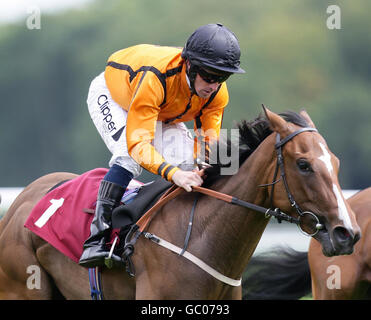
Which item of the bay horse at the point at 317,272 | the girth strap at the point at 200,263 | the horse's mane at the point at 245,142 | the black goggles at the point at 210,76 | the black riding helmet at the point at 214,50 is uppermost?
the black riding helmet at the point at 214,50

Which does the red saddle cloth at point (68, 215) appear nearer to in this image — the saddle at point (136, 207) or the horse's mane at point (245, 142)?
the saddle at point (136, 207)

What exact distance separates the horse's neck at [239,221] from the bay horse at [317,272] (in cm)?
112

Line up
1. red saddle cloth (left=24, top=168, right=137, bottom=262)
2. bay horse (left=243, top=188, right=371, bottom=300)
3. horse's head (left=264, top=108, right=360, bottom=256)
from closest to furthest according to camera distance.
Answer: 1. horse's head (left=264, top=108, right=360, bottom=256)
2. red saddle cloth (left=24, top=168, right=137, bottom=262)
3. bay horse (left=243, top=188, right=371, bottom=300)

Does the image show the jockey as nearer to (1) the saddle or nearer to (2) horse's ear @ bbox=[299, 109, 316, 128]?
(1) the saddle

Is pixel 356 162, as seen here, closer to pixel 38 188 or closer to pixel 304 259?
pixel 304 259

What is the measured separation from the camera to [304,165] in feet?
9.81

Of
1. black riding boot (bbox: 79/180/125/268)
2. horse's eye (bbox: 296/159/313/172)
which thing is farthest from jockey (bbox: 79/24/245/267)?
horse's eye (bbox: 296/159/313/172)

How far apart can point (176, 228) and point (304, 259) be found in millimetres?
1770

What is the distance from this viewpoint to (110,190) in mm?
3553

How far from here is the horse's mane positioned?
335 centimetres

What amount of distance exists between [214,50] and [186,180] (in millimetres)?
664

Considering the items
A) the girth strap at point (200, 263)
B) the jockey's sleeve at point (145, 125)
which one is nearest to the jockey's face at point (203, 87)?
the jockey's sleeve at point (145, 125)

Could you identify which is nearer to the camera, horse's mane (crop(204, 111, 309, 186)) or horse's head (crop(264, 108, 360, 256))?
horse's head (crop(264, 108, 360, 256))

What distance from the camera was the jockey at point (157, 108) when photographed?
132 inches
